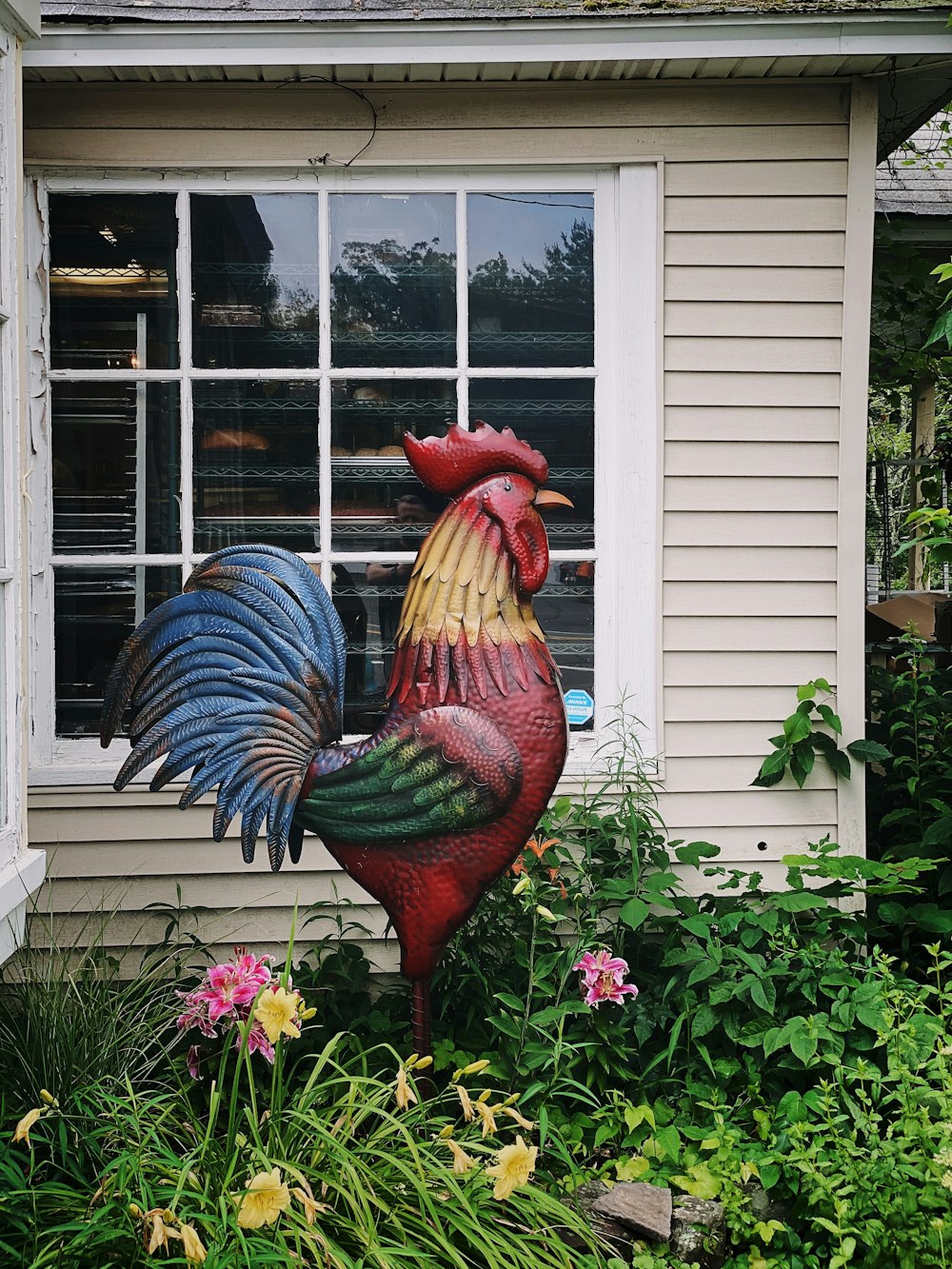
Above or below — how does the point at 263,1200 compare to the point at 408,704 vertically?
below

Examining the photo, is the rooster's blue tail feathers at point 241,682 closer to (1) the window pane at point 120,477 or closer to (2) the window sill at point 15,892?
(2) the window sill at point 15,892

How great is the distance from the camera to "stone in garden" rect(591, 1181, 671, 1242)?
Answer: 2531 millimetres

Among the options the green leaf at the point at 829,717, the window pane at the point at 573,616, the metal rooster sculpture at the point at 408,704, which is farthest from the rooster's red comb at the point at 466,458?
the green leaf at the point at 829,717

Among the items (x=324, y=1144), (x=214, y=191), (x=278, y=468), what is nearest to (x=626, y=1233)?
(x=324, y=1144)

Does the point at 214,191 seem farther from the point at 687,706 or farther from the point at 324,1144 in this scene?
the point at 324,1144

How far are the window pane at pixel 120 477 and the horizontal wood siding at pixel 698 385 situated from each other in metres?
0.78

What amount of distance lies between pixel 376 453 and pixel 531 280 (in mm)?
798

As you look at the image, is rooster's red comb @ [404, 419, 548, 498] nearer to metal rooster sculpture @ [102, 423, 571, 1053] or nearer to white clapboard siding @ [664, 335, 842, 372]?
metal rooster sculpture @ [102, 423, 571, 1053]

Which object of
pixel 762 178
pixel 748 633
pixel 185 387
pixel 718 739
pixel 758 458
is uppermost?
pixel 762 178

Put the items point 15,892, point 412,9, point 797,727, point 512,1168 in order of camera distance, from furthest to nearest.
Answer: point 797,727, point 412,9, point 15,892, point 512,1168

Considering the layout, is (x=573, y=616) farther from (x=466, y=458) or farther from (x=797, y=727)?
(x=466, y=458)

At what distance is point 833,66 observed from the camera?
337 cm

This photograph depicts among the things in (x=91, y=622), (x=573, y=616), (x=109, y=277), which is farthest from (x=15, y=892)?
(x=109, y=277)

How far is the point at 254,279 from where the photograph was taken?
354 centimetres
